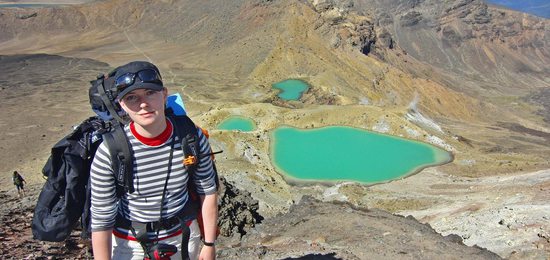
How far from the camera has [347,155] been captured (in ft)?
99.0

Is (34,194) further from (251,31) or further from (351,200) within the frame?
(251,31)

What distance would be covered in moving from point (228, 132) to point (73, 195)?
25660 mm

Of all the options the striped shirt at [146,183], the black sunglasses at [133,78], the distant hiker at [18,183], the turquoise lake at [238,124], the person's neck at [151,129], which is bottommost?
the turquoise lake at [238,124]

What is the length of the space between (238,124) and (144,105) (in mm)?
31571

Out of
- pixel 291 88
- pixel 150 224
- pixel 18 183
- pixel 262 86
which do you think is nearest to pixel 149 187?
pixel 150 224

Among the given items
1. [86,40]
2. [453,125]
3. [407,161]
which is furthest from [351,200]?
[86,40]

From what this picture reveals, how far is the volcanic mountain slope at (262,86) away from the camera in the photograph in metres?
28.5

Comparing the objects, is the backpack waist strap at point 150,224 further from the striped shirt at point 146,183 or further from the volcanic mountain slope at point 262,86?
the volcanic mountain slope at point 262,86

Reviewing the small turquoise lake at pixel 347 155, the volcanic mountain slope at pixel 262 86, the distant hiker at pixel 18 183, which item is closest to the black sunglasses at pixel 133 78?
the volcanic mountain slope at pixel 262 86

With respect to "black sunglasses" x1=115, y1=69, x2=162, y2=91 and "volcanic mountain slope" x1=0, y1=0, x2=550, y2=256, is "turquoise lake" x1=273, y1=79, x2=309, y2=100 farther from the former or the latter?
"black sunglasses" x1=115, y1=69, x2=162, y2=91

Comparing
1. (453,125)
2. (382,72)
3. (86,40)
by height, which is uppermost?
(86,40)

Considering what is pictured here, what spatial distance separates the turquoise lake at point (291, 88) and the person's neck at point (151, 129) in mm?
47562

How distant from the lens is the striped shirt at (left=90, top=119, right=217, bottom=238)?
13.1ft

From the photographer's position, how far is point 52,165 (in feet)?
13.7
